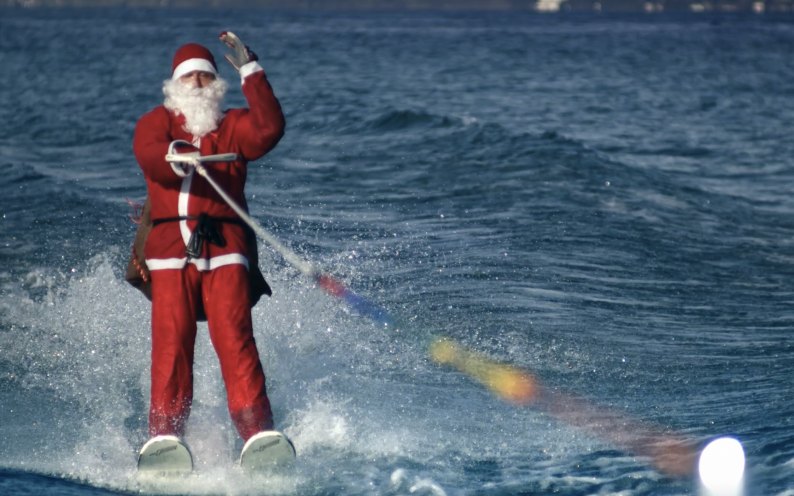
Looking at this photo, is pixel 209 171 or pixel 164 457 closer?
pixel 164 457

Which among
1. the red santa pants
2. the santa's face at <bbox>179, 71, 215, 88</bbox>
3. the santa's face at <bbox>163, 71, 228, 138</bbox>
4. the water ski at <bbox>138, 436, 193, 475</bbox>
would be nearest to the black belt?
the red santa pants

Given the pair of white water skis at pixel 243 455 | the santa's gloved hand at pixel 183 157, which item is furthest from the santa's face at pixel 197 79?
the pair of white water skis at pixel 243 455

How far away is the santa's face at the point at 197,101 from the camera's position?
21.0 ft

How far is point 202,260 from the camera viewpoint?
250 inches

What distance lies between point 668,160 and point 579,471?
48.0 feet

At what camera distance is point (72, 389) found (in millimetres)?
7875

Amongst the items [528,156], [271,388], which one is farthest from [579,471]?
[528,156]

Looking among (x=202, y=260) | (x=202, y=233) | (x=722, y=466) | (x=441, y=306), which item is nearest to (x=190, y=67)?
(x=202, y=233)

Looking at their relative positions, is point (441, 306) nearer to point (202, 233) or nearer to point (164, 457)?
point (202, 233)

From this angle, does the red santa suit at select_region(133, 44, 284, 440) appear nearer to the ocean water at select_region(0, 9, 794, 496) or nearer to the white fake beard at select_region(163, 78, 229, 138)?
the white fake beard at select_region(163, 78, 229, 138)

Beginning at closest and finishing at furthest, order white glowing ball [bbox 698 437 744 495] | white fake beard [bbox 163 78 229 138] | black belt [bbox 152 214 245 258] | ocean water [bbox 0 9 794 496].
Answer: white glowing ball [bbox 698 437 744 495]
black belt [bbox 152 214 245 258]
white fake beard [bbox 163 78 229 138]
ocean water [bbox 0 9 794 496]

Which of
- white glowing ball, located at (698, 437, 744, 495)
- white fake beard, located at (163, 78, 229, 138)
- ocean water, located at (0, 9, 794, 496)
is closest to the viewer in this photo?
white glowing ball, located at (698, 437, 744, 495)

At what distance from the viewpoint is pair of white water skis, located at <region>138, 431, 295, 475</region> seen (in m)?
6.12

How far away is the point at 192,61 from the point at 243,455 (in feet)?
6.27
